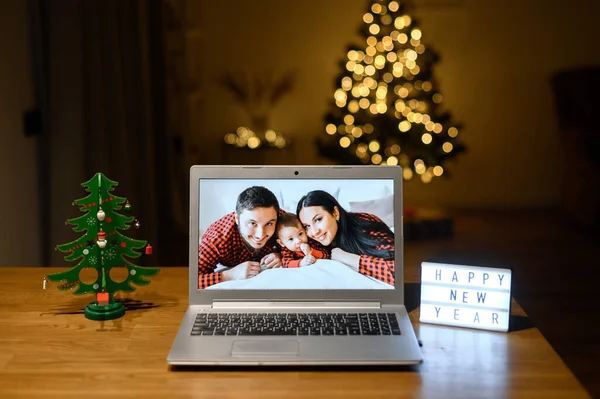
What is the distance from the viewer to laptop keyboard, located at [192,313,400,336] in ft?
3.27

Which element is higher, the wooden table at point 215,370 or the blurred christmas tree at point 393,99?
the blurred christmas tree at point 393,99

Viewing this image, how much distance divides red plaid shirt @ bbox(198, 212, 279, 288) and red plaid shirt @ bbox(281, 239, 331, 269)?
0.02 m

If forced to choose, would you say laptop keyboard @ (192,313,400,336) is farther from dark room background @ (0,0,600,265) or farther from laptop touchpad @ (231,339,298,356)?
dark room background @ (0,0,600,265)

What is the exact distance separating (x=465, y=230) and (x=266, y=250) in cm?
344

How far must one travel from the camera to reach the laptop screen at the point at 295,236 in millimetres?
1103

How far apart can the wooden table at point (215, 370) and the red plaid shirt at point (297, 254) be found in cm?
18

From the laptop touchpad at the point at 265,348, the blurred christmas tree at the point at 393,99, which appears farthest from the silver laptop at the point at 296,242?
the blurred christmas tree at the point at 393,99

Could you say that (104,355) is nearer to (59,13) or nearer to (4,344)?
(4,344)

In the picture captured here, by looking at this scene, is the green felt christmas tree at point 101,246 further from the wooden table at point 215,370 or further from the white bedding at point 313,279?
the white bedding at point 313,279

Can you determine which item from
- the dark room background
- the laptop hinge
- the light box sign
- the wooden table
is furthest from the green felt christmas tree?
the dark room background

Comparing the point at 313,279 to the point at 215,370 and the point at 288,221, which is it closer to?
the point at 288,221

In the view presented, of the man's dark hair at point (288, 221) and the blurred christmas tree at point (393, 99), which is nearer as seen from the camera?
the man's dark hair at point (288, 221)

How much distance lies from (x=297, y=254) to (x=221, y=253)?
120mm

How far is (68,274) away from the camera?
1115 mm
